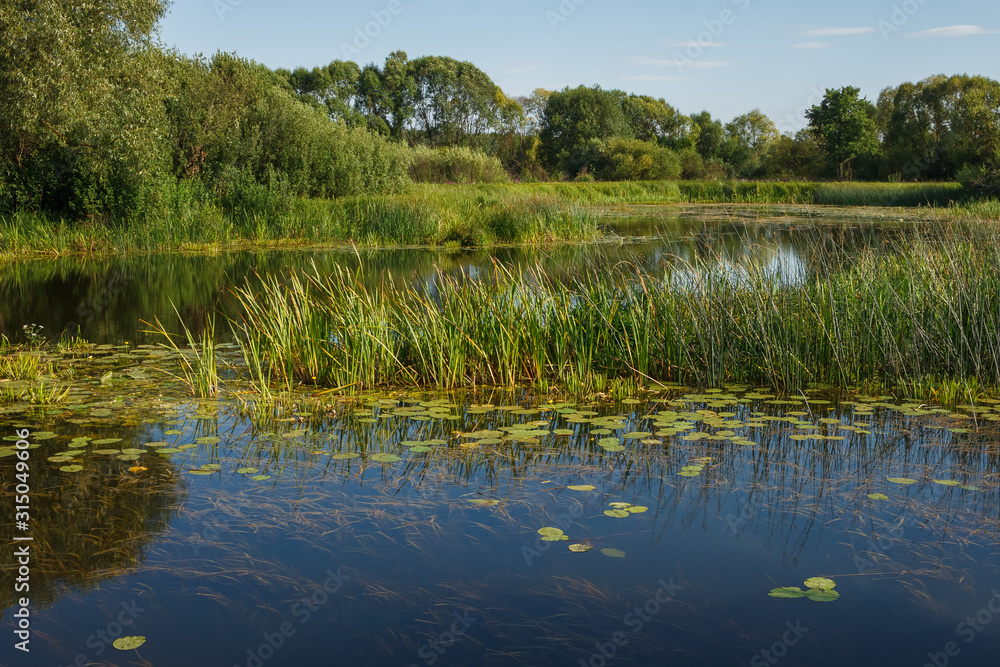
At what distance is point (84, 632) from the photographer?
303cm

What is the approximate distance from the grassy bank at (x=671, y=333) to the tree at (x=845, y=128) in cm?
4498

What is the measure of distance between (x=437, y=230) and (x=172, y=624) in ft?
55.1

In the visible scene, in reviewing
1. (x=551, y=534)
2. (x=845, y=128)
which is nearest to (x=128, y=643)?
(x=551, y=534)

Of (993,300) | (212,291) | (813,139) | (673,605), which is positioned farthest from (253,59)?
(813,139)

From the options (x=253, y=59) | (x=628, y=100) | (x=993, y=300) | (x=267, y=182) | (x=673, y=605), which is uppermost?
(x=628, y=100)

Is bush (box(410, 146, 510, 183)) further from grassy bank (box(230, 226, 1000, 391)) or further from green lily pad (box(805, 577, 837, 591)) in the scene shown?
green lily pad (box(805, 577, 837, 591))

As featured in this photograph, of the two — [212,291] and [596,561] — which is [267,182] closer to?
[212,291]

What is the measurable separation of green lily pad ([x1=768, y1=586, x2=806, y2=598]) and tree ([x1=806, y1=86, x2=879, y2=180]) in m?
49.0

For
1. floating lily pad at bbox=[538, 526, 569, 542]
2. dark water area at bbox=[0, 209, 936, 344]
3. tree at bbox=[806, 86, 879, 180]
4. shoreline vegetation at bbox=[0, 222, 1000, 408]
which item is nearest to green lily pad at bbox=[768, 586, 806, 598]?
floating lily pad at bbox=[538, 526, 569, 542]

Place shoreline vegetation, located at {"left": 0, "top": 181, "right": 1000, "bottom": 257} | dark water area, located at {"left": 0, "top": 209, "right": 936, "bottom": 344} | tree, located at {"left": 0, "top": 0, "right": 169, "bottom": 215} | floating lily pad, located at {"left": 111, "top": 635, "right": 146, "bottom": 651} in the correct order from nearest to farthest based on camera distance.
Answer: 1. floating lily pad, located at {"left": 111, "top": 635, "right": 146, "bottom": 651}
2. dark water area, located at {"left": 0, "top": 209, "right": 936, "bottom": 344}
3. tree, located at {"left": 0, "top": 0, "right": 169, "bottom": 215}
4. shoreline vegetation, located at {"left": 0, "top": 181, "right": 1000, "bottom": 257}

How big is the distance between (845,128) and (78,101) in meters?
44.6

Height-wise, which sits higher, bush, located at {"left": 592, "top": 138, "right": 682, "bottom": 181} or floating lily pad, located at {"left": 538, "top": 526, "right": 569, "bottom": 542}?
bush, located at {"left": 592, "top": 138, "right": 682, "bottom": 181}

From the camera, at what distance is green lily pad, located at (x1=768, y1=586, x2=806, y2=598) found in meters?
A: 3.21

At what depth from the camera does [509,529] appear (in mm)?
3840
